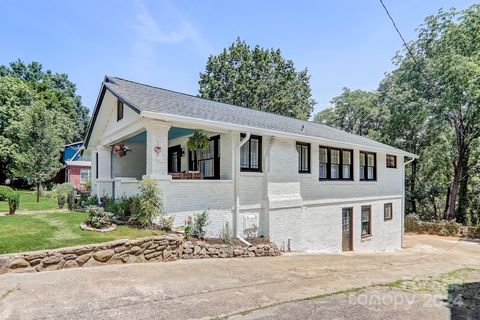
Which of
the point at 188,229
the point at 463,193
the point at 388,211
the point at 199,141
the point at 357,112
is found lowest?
the point at 388,211

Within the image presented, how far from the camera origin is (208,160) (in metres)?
11.2

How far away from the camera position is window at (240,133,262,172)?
10453 mm

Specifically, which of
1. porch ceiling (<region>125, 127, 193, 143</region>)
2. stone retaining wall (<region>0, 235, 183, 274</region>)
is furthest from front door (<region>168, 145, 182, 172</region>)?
stone retaining wall (<region>0, 235, 183, 274</region>)

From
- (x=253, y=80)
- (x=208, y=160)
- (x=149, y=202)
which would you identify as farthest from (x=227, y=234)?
(x=253, y=80)

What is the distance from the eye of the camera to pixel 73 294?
16.0 feet

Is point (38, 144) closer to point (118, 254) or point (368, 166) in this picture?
point (118, 254)

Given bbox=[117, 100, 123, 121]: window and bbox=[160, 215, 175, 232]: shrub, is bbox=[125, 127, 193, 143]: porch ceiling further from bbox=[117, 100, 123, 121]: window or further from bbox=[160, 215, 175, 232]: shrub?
bbox=[160, 215, 175, 232]: shrub

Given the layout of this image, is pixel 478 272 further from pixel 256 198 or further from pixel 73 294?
pixel 73 294

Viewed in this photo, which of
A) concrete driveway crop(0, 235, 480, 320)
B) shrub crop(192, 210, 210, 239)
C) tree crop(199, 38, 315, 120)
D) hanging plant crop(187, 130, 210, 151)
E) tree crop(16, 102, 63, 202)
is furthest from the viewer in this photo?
tree crop(199, 38, 315, 120)

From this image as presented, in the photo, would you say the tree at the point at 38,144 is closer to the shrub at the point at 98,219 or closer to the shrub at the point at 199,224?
the shrub at the point at 98,219

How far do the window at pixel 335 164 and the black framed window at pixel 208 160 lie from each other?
4.98m

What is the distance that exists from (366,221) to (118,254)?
12462mm

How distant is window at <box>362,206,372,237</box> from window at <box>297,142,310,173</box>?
15.6ft

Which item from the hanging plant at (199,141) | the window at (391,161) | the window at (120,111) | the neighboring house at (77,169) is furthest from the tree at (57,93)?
the window at (391,161)
